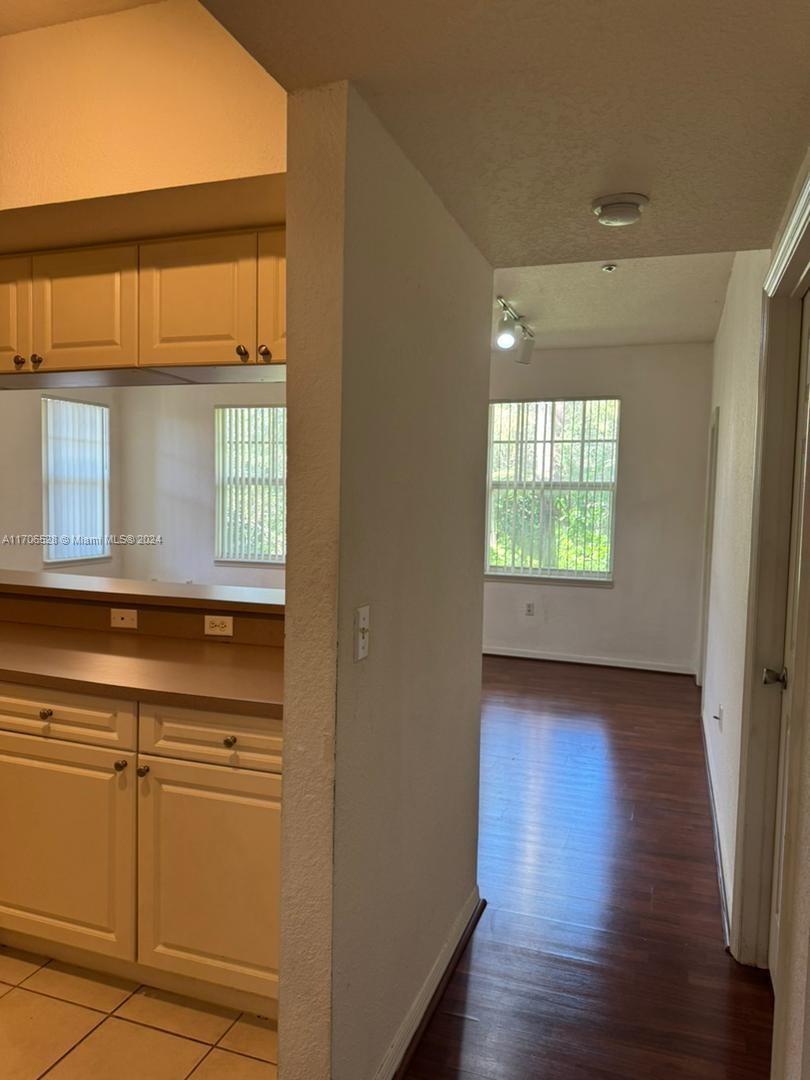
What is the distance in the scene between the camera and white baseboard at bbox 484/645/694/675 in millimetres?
6246

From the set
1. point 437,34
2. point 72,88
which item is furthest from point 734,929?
point 72,88

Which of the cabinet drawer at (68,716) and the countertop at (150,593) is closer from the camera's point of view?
the cabinet drawer at (68,716)

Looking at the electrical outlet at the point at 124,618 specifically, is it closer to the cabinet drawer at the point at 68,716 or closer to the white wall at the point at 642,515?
the cabinet drawer at the point at 68,716

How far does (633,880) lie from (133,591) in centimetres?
222

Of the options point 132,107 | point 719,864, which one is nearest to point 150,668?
point 132,107

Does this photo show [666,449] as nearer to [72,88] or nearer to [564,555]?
[564,555]

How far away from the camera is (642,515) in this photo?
6324 mm

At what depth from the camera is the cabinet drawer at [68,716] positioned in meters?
2.10

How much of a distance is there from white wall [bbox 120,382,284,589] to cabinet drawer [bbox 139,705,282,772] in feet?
17.3

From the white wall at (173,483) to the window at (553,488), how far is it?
2323mm

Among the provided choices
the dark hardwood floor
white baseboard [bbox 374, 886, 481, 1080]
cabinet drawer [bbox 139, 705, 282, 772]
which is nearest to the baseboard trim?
the dark hardwood floor

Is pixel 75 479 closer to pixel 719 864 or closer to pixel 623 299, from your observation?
pixel 623 299

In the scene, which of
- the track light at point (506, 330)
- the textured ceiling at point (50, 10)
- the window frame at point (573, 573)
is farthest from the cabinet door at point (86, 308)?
the window frame at point (573, 573)

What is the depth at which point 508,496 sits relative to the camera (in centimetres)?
677
